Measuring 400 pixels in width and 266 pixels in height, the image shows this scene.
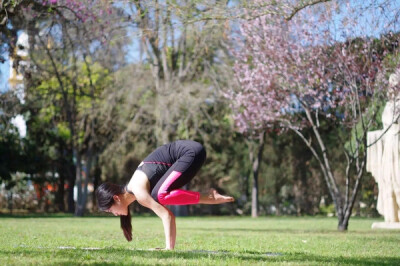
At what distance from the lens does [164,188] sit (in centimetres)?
826

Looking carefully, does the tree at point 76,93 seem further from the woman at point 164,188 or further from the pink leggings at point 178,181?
the pink leggings at point 178,181

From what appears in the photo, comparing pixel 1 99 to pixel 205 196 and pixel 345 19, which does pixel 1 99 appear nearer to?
pixel 345 19

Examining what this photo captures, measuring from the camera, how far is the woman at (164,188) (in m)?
8.27

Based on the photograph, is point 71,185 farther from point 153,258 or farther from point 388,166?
point 153,258

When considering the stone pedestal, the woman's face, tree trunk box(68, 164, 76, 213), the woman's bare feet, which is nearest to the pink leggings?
the woman's bare feet

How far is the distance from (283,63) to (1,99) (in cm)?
1284

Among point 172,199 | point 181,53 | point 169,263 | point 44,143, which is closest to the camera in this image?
point 169,263

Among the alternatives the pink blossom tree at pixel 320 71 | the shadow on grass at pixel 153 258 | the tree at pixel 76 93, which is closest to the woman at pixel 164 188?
the shadow on grass at pixel 153 258

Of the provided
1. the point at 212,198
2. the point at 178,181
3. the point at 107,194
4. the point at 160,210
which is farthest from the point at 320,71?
the point at 107,194

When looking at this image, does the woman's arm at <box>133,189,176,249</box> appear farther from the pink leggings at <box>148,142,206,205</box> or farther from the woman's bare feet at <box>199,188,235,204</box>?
the woman's bare feet at <box>199,188,235,204</box>

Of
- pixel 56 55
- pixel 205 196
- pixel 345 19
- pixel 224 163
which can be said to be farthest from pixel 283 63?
pixel 224 163

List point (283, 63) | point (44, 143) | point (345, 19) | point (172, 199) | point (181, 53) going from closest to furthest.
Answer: point (172, 199), point (345, 19), point (283, 63), point (181, 53), point (44, 143)

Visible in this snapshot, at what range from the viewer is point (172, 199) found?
8.30 meters

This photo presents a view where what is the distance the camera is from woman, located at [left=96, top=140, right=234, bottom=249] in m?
8.27
